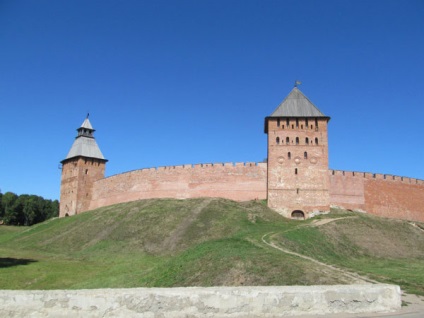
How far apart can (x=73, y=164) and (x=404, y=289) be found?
126 feet

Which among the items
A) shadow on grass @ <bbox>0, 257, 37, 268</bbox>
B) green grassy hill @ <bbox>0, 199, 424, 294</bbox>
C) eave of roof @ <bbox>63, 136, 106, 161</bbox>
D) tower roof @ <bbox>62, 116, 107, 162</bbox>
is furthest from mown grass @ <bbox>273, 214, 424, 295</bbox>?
tower roof @ <bbox>62, 116, 107, 162</bbox>

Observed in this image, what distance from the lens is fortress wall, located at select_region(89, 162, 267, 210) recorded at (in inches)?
1267

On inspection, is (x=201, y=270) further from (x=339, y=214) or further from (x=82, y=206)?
(x=82, y=206)

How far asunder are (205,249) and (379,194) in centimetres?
2102

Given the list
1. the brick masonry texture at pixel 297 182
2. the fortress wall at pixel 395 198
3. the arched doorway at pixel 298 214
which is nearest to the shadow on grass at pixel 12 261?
the brick masonry texture at pixel 297 182

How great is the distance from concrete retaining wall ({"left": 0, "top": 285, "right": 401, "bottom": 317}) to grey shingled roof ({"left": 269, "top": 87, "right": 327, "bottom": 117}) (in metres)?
25.9

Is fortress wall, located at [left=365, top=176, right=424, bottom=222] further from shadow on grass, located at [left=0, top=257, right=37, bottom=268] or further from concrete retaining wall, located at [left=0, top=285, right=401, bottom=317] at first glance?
concrete retaining wall, located at [left=0, top=285, right=401, bottom=317]

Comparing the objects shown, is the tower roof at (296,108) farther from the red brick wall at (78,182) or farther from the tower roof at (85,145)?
the tower roof at (85,145)

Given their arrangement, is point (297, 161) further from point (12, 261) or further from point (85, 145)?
point (85, 145)

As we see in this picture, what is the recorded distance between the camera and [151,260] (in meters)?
Answer: 20.1

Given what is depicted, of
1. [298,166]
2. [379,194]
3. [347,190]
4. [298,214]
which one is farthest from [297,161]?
[379,194]

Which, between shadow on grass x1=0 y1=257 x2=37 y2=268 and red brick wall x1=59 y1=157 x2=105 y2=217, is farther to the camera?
red brick wall x1=59 y1=157 x2=105 y2=217

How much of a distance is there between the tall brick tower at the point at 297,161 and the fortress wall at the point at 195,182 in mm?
1579

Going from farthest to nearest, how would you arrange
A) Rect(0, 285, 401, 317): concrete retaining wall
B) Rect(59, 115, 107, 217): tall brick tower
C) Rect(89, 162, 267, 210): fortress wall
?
Rect(59, 115, 107, 217): tall brick tower
Rect(89, 162, 267, 210): fortress wall
Rect(0, 285, 401, 317): concrete retaining wall
